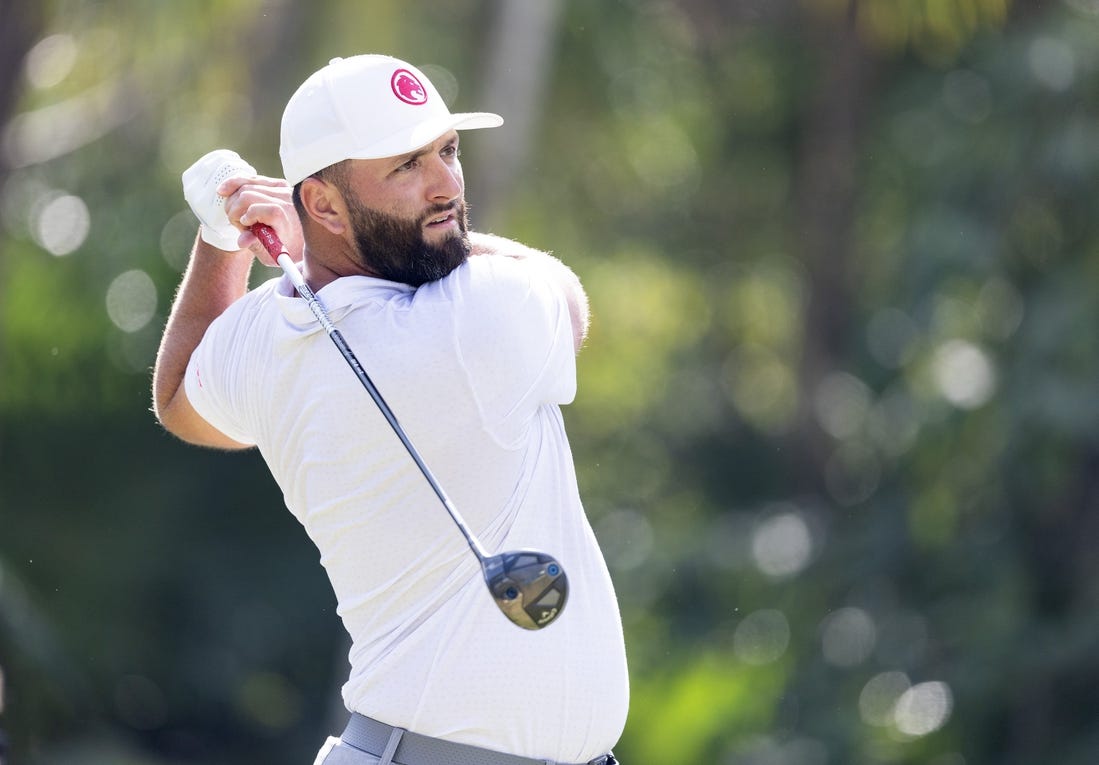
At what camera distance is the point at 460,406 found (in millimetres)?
3371

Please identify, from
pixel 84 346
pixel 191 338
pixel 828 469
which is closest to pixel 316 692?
pixel 84 346

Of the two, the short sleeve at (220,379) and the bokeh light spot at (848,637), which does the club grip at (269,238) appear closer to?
the short sleeve at (220,379)

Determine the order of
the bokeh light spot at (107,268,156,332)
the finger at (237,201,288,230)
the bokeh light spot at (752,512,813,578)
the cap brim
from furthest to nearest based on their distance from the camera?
1. the bokeh light spot at (752,512,813,578)
2. the bokeh light spot at (107,268,156,332)
3. the finger at (237,201,288,230)
4. the cap brim

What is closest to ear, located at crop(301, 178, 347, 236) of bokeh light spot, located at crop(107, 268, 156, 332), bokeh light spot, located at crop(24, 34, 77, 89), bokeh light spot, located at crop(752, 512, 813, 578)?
bokeh light spot, located at crop(24, 34, 77, 89)

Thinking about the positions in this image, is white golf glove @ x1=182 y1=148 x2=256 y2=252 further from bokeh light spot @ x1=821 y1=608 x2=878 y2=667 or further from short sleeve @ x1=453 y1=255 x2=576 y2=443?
bokeh light spot @ x1=821 y1=608 x2=878 y2=667

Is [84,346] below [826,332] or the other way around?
below

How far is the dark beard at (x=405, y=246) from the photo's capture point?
3512 mm

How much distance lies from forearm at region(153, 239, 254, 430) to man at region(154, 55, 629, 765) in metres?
0.23

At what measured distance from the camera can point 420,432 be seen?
11.0 feet

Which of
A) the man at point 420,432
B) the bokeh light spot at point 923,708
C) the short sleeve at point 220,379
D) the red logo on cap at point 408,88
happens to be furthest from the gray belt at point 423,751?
the bokeh light spot at point 923,708

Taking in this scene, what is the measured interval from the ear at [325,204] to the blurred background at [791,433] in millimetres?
6412

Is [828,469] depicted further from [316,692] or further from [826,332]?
[316,692]

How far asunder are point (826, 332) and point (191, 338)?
1261 cm

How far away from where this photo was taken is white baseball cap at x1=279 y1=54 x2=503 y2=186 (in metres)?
3.50
